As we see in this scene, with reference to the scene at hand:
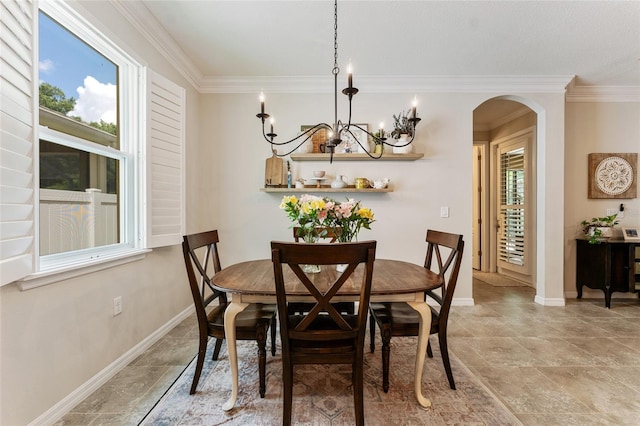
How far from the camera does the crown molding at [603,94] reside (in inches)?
139

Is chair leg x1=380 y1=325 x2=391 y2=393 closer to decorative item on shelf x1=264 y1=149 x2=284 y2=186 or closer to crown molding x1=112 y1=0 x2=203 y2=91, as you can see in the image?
decorative item on shelf x1=264 y1=149 x2=284 y2=186

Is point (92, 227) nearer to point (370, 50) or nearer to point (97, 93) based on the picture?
point (97, 93)

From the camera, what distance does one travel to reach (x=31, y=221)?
138cm

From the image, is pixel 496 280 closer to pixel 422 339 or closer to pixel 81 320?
pixel 422 339

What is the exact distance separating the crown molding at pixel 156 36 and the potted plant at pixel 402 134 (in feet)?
7.54

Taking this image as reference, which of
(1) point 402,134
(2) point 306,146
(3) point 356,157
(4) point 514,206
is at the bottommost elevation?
(4) point 514,206

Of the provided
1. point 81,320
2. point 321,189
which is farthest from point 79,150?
point 321,189

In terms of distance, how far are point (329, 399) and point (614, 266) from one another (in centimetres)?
371

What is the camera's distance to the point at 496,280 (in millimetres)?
4500

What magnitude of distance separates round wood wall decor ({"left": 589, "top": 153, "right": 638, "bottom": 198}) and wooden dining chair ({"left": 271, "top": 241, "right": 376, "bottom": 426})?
13.0ft

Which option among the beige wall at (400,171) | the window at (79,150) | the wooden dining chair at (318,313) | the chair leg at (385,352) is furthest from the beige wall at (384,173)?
the wooden dining chair at (318,313)

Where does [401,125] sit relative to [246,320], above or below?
above

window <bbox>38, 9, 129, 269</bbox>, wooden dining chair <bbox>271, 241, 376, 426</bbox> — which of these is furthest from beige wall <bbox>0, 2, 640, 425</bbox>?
wooden dining chair <bbox>271, 241, 376, 426</bbox>

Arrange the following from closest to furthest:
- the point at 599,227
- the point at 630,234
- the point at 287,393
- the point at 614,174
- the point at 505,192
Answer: the point at 287,393 → the point at 630,234 → the point at 599,227 → the point at 614,174 → the point at 505,192
